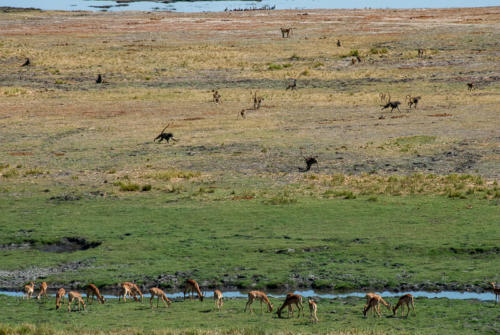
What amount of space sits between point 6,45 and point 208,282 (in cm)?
6747

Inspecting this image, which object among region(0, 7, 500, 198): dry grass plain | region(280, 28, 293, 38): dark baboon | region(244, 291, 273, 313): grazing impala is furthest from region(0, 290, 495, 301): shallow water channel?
region(280, 28, 293, 38): dark baboon

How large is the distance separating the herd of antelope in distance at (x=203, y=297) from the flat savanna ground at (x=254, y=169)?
0.64 metres

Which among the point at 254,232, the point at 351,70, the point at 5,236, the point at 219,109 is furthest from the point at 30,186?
the point at 351,70

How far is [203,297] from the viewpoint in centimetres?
1900

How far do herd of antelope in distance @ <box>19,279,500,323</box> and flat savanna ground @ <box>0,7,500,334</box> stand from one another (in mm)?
638

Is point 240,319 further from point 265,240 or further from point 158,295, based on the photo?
point 265,240

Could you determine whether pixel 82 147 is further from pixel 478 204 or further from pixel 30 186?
pixel 478 204

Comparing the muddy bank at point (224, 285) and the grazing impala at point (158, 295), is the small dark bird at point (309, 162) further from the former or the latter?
the grazing impala at point (158, 295)

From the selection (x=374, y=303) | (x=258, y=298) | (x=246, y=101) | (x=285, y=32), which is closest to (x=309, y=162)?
(x=258, y=298)

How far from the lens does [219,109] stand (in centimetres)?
5022

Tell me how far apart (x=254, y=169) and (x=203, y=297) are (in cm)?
1514

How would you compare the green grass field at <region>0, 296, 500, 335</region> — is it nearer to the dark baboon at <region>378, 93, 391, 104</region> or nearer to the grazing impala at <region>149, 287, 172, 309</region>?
the grazing impala at <region>149, 287, 172, 309</region>

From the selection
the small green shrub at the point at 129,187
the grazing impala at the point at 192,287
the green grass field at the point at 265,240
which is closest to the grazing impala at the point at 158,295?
the grazing impala at the point at 192,287

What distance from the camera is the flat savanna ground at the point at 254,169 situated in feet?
69.6
